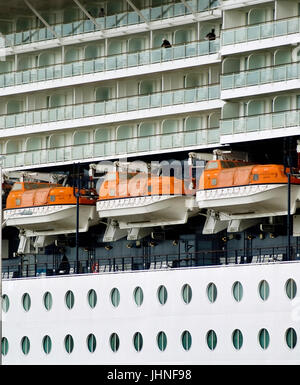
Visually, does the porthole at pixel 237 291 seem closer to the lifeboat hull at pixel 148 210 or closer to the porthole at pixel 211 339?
the porthole at pixel 211 339

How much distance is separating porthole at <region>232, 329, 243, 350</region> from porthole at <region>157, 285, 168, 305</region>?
3.23m

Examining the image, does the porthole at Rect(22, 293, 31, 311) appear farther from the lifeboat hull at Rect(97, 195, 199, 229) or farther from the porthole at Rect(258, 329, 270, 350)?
the porthole at Rect(258, 329, 270, 350)

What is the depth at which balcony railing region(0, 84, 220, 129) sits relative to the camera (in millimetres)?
60219

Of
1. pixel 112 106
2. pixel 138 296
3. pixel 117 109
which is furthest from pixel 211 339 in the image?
pixel 112 106

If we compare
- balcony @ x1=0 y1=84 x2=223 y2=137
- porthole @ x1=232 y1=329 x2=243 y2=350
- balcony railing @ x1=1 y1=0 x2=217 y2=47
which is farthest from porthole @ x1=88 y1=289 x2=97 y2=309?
balcony railing @ x1=1 y1=0 x2=217 y2=47

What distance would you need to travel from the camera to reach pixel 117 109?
62375 millimetres

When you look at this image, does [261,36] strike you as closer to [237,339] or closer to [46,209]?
[237,339]

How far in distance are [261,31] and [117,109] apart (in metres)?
7.46

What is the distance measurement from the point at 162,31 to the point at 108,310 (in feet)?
34.4

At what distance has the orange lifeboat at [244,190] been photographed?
56719 mm

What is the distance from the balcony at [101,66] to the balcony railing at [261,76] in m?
2.25

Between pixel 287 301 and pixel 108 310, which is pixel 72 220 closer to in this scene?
pixel 108 310

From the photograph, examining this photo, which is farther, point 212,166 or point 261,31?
point 212,166

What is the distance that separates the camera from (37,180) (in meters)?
64.8
